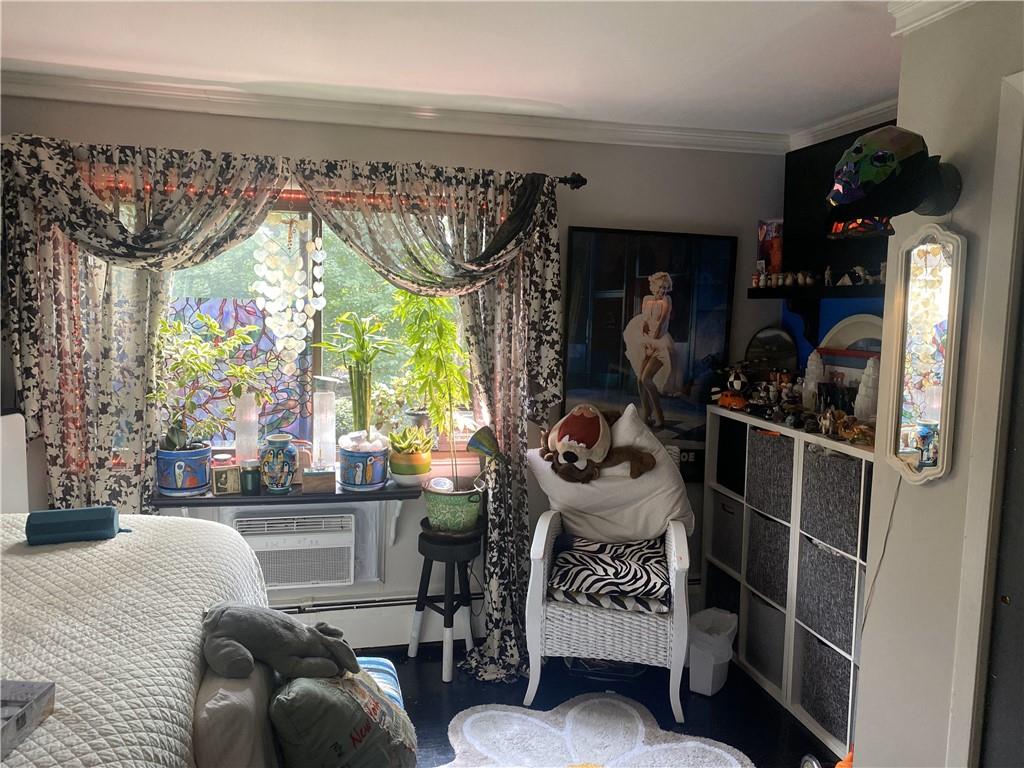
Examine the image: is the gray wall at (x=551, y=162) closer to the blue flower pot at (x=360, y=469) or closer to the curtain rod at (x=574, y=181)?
the curtain rod at (x=574, y=181)

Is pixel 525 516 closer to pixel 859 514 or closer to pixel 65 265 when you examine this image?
pixel 859 514

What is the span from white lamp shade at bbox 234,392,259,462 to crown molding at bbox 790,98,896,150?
9.30 ft

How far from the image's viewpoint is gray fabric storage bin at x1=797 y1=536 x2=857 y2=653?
9.03ft

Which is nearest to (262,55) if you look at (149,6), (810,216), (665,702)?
(149,6)

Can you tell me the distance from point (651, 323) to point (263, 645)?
2.56 m

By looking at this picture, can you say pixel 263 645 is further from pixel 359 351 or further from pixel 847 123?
pixel 847 123

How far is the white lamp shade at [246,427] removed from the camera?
130 inches

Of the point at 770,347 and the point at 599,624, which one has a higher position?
the point at 770,347

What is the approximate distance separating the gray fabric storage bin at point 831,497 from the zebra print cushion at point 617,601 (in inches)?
26.2

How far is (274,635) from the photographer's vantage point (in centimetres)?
167

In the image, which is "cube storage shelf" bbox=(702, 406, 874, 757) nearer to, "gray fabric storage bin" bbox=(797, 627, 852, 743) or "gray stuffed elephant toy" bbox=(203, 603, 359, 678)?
"gray fabric storage bin" bbox=(797, 627, 852, 743)

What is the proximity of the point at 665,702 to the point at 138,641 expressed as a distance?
2335mm

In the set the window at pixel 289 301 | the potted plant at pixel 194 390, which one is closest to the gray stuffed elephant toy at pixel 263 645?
the potted plant at pixel 194 390

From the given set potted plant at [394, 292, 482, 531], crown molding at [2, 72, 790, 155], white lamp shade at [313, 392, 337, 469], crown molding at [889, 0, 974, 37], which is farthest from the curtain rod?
crown molding at [889, 0, 974, 37]
